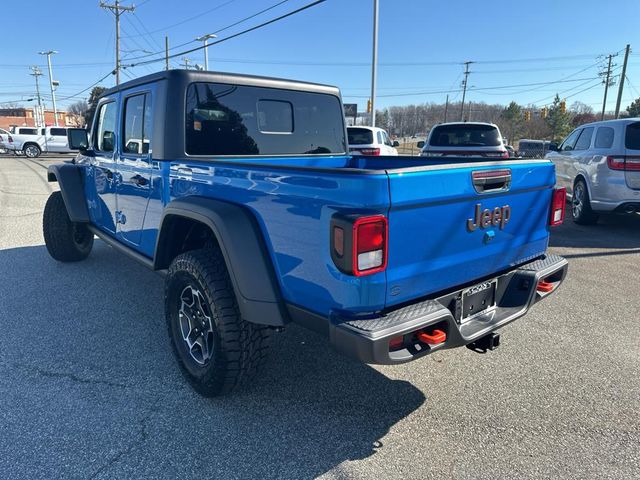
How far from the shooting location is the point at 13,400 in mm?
2805

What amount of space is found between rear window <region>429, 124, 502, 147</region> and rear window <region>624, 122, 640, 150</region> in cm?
309

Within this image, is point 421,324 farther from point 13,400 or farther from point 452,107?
point 452,107

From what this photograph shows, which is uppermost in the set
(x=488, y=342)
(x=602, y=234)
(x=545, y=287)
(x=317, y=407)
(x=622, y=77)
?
(x=622, y=77)

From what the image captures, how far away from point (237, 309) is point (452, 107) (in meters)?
108

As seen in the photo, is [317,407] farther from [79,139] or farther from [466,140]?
[466,140]

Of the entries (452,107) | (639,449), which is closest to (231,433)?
(639,449)

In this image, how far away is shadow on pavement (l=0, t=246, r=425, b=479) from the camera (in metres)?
2.31

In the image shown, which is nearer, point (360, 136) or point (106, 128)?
point (106, 128)

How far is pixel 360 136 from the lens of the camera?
40.8 feet

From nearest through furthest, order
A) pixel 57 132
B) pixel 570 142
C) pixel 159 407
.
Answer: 1. pixel 159 407
2. pixel 570 142
3. pixel 57 132

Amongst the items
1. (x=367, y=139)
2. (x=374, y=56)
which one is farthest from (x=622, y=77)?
(x=367, y=139)

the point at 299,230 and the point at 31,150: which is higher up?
the point at 299,230

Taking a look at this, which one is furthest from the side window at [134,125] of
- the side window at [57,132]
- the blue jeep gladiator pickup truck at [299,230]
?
the side window at [57,132]

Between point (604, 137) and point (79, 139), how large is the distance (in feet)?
25.5
